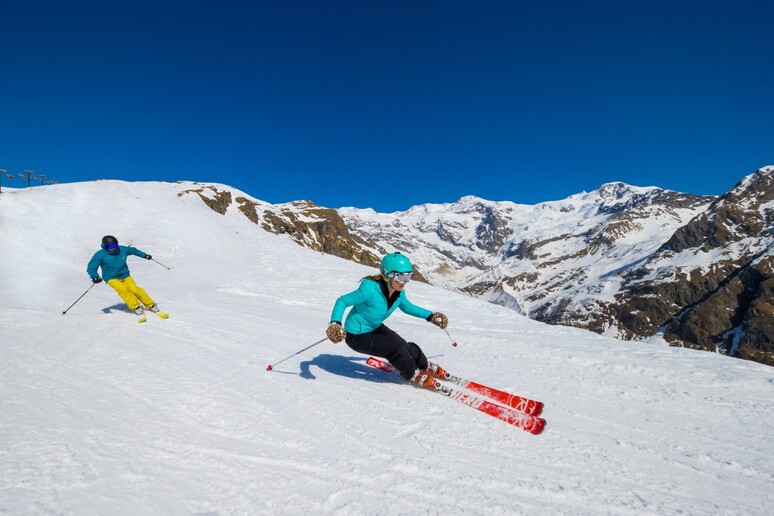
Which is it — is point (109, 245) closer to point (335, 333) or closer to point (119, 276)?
point (119, 276)

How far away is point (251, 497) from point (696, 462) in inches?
199

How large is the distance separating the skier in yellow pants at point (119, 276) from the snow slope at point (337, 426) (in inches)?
22.1

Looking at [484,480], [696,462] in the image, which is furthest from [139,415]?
[696,462]

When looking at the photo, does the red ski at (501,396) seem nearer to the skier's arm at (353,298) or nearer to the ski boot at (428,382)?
the ski boot at (428,382)

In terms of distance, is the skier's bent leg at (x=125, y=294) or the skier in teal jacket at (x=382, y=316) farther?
the skier's bent leg at (x=125, y=294)

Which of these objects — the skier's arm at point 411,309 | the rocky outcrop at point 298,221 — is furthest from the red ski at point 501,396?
the rocky outcrop at point 298,221

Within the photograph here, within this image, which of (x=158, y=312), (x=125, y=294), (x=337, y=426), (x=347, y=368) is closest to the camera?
(x=337, y=426)

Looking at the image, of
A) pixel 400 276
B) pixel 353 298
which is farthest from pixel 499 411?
pixel 353 298

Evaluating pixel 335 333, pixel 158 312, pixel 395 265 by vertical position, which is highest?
pixel 395 265

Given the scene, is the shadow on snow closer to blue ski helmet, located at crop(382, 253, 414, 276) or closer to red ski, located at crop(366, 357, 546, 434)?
red ski, located at crop(366, 357, 546, 434)

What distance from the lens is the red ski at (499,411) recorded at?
5.31 m

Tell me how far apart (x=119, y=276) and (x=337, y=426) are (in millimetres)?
9369

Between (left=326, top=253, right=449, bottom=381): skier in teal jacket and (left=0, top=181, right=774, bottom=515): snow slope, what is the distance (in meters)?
0.58

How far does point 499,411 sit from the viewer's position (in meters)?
5.65
